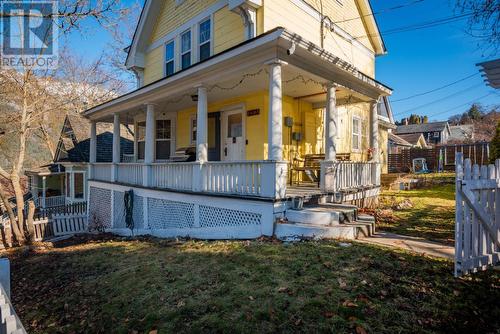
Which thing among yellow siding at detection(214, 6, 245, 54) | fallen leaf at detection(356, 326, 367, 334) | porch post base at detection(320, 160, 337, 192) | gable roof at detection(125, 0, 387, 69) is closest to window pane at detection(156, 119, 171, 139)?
gable roof at detection(125, 0, 387, 69)

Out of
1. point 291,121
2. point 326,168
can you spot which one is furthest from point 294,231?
point 291,121

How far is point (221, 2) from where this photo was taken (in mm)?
9508

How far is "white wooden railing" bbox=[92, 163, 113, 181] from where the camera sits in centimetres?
1294

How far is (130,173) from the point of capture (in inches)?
441

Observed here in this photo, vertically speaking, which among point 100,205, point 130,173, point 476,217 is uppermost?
point 130,173

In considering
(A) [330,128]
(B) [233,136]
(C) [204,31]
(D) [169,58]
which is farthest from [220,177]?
(D) [169,58]

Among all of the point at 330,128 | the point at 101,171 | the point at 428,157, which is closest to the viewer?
the point at 330,128

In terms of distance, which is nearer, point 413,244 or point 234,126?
point 413,244

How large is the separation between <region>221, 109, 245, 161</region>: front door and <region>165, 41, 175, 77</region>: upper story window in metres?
3.55

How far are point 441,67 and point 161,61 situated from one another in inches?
935

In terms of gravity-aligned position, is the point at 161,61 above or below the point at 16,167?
above

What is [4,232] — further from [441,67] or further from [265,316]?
[441,67]

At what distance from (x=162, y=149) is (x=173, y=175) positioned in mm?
4671

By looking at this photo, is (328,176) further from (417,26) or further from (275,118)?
(417,26)
